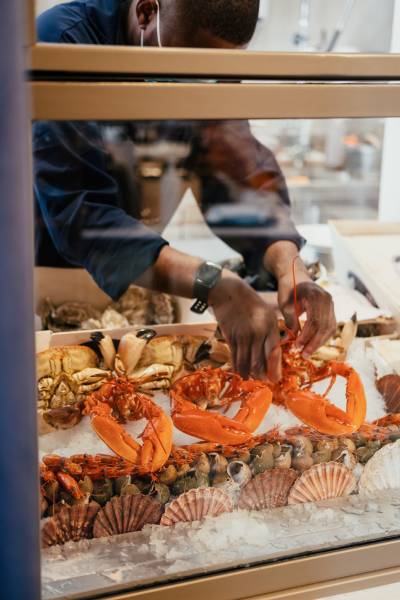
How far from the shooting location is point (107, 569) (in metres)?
0.95

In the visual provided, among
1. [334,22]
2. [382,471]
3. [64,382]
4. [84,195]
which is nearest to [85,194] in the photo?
[84,195]

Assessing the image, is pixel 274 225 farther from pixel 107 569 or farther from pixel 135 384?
pixel 107 569

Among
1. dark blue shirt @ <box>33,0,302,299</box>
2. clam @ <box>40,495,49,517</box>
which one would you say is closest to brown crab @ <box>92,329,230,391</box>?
dark blue shirt @ <box>33,0,302,299</box>

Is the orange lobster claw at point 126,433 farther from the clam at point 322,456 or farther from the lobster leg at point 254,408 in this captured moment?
the clam at point 322,456

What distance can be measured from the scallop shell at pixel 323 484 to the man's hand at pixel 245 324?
177mm

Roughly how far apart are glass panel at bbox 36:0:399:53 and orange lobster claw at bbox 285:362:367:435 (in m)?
0.50

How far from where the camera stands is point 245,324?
3.21ft

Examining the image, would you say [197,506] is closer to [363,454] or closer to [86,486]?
[86,486]

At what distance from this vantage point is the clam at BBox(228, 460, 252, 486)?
40.2 inches

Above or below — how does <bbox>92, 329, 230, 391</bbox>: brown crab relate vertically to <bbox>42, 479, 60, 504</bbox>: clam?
above

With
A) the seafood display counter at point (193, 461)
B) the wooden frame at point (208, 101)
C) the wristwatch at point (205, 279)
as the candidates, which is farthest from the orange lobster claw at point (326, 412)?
the wooden frame at point (208, 101)

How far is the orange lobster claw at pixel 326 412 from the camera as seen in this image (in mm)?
1065

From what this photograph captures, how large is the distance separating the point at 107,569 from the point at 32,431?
0.85 feet

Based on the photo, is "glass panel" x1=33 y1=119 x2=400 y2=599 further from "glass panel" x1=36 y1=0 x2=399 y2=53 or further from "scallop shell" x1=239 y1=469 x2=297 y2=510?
"glass panel" x1=36 y1=0 x2=399 y2=53
